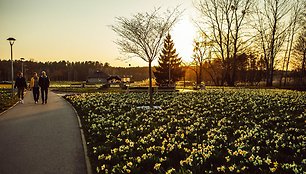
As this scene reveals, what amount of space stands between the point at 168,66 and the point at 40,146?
48688 mm

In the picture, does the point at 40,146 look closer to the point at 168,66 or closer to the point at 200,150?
the point at 200,150

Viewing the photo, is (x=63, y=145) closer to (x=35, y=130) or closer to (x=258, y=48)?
(x=35, y=130)

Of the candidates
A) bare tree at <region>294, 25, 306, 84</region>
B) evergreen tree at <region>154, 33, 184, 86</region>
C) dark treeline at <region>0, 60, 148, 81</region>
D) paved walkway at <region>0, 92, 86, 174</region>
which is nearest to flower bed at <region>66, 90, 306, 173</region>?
paved walkway at <region>0, 92, 86, 174</region>

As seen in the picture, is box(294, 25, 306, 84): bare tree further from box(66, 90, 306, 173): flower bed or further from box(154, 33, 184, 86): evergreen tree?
box(66, 90, 306, 173): flower bed

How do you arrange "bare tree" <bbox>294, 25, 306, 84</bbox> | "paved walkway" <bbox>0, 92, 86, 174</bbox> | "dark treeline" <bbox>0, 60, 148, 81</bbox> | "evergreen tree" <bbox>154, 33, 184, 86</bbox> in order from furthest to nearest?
"dark treeline" <bbox>0, 60, 148, 81</bbox>, "evergreen tree" <bbox>154, 33, 184, 86</bbox>, "bare tree" <bbox>294, 25, 306, 84</bbox>, "paved walkway" <bbox>0, 92, 86, 174</bbox>

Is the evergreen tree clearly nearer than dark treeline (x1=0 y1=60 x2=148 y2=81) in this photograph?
Yes

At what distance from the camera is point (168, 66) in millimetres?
55312

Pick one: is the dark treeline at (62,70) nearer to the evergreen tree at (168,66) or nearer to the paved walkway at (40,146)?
the evergreen tree at (168,66)

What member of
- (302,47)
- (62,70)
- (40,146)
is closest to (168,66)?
(302,47)

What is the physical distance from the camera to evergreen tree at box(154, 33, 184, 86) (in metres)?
55.4

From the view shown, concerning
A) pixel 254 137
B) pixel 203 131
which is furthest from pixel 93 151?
pixel 254 137

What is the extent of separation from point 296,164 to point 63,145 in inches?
239

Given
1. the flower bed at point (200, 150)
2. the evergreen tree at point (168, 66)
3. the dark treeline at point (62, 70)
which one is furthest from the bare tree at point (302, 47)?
the dark treeline at point (62, 70)

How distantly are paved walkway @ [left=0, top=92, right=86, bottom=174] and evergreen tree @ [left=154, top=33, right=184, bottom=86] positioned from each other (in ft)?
141
